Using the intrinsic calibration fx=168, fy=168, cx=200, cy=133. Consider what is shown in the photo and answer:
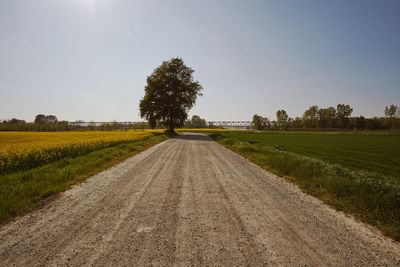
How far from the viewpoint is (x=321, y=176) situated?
7363 millimetres

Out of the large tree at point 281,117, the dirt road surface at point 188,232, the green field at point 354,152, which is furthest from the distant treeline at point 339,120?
the dirt road surface at point 188,232

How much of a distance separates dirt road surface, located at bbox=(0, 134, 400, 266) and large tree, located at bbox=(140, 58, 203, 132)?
3649 centimetres

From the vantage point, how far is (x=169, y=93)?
41.9 m

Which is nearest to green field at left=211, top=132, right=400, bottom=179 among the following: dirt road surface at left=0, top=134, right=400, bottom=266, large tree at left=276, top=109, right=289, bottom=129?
dirt road surface at left=0, top=134, right=400, bottom=266

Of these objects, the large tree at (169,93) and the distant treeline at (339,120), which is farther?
the distant treeline at (339,120)

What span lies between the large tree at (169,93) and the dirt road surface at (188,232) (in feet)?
120

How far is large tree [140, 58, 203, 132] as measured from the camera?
134 ft

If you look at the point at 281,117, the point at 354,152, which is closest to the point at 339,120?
the point at 281,117

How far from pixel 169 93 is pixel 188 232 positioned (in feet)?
134

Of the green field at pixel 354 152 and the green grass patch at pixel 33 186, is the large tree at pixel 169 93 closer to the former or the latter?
the green field at pixel 354 152

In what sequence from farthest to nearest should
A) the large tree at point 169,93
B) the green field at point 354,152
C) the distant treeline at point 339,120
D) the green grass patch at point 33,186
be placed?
1. the distant treeline at point 339,120
2. the large tree at point 169,93
3. the green field at point 354,152
4. the green grass patch at point 33,186

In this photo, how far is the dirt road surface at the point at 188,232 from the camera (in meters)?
2.85

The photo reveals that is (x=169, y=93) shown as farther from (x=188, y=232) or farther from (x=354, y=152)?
(x=188, y=232)

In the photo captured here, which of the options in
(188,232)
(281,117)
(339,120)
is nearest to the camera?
(188,232)
